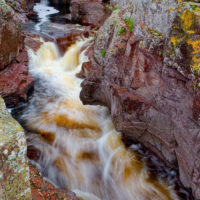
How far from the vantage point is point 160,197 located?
4.22 meters

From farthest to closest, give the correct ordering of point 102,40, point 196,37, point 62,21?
1. point 62,21
2. point 102,40
3. point 196,37

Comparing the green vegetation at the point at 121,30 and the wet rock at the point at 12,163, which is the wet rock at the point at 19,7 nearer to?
the green vegetation at the point at 121,30

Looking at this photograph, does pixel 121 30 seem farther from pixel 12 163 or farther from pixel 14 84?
pixel 12 163

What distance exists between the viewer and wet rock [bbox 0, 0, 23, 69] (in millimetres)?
6516

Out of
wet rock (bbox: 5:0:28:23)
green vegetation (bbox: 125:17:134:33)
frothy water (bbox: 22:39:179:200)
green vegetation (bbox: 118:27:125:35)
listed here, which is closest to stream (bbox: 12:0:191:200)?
frothy water (bbox: 22:39:179:200)

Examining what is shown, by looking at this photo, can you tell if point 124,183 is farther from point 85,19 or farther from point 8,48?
point 85,19

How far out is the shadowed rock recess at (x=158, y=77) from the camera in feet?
10.9

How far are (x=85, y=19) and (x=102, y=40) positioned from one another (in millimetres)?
9997

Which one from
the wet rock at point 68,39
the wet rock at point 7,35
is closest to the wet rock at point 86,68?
the wet rock at point 68,39

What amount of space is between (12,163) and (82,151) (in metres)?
3.84

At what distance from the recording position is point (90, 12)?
14.8 metres

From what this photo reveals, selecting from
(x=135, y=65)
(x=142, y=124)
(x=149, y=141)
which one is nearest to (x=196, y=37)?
(x=135, y=65)

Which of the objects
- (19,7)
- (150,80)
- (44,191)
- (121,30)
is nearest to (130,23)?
(121,30)

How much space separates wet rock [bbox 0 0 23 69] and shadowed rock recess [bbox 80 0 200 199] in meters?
3.19
